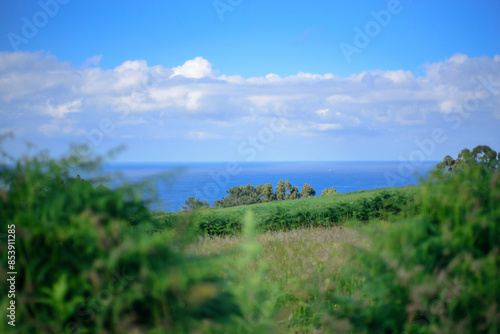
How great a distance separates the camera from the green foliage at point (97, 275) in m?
2.16

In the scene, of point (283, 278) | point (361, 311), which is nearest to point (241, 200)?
point (283, 278)

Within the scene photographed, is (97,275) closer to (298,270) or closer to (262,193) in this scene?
(298,270)

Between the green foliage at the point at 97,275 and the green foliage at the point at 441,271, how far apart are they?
119 cm

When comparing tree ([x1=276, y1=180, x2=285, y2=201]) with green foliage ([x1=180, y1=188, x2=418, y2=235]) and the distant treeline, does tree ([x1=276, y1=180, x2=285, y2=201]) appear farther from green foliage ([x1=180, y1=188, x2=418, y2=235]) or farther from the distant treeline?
green foliage ([x1=180, y1=188, x2=418, y2=235])

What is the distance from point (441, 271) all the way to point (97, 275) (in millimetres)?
2354

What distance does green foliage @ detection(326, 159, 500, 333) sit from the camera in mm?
2414

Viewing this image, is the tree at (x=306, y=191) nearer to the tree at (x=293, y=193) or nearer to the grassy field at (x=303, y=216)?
the tree at (x=293, y=193)

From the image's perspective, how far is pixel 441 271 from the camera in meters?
2.51

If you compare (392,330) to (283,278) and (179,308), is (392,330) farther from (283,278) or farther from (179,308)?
(283,278)

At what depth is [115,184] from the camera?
2801mm

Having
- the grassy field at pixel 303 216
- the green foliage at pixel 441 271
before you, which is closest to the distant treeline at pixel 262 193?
the grassy field at pixel 303 216

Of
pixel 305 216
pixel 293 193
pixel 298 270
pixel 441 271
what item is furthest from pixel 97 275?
pixel 293 193

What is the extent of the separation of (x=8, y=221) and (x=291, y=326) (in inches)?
138

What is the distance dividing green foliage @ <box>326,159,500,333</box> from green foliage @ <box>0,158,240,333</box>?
46.9 inches
